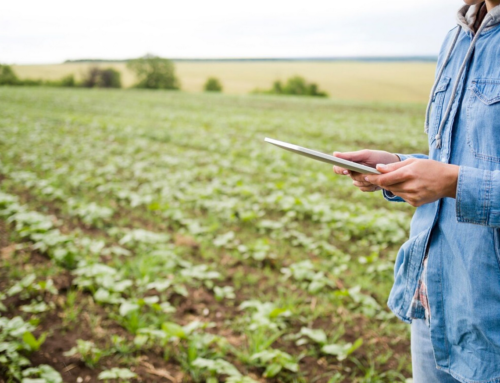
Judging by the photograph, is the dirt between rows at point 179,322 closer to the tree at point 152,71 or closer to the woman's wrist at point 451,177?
the woman's wrist at point 451,177

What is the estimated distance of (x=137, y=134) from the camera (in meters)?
12.0

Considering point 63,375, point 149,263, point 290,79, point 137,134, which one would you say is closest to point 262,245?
point 149,263

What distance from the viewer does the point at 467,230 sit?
124 cm

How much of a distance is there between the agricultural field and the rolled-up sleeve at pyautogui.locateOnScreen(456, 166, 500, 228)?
173cm

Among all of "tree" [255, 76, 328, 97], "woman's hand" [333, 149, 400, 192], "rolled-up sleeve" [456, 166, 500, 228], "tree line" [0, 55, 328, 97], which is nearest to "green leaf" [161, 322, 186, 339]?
"woman's hand" [333, 149, 400, 192]

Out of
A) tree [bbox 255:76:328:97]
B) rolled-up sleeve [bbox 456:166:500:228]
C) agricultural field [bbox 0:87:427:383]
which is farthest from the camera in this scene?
tree [bbox 255:76:328:97]

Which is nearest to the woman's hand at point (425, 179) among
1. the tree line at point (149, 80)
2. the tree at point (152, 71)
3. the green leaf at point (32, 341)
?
the green leaf at point (32, 341)

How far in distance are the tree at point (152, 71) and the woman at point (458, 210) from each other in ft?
180

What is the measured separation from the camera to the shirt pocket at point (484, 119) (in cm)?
116

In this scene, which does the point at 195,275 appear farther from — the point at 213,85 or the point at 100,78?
the point at 213,85

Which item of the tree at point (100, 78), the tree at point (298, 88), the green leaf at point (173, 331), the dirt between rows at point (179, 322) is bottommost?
the dirt between rows at point (179, 322)

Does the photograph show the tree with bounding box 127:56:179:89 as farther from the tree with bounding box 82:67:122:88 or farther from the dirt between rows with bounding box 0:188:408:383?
the dirt between rows with bounding box 0:188:408:383

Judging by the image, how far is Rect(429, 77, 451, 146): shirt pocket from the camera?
139cm

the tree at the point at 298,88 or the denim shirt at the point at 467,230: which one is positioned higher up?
the tree at the point at 298,88
